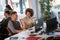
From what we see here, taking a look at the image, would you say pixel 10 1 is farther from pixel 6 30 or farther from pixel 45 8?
pixel 6 30

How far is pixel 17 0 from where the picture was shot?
7.57m

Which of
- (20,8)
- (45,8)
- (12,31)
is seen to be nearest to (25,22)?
(12,31)

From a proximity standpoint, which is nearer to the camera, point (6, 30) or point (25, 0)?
point (6, 30)

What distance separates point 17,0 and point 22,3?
10.5 inches

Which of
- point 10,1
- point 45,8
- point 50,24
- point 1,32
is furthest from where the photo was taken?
point 10,1

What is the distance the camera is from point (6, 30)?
14.6 ft

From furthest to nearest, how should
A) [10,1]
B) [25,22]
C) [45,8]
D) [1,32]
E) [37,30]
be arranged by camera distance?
[10,1] < [45,8] < [25,22] < [1,32] < [37,30]

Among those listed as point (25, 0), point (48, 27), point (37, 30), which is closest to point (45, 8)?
point (25, 0)

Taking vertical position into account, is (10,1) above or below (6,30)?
above

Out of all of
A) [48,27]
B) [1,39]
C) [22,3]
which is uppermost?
[22,3]

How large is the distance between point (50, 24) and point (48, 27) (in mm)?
85

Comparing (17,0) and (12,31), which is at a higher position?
(17,0)

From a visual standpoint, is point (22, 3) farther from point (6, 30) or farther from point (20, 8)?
point (6, 30)

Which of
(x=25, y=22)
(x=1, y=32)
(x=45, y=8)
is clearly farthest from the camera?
(x=45, y=8)
